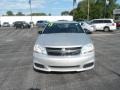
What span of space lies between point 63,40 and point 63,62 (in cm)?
85

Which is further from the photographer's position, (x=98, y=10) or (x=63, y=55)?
(x=98, y=10)

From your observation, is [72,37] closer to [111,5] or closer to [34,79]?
[34,79]

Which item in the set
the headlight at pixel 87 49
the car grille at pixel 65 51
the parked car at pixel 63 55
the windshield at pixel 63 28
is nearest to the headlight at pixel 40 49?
the parked car at pixel 63 55

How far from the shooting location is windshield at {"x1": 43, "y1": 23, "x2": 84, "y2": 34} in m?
10.1

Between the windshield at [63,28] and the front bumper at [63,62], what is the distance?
6.10 feet

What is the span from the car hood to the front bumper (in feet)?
1.18

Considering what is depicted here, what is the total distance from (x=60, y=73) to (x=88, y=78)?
3.19 feet

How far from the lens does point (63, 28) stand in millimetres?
10336

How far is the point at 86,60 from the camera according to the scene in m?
8.27

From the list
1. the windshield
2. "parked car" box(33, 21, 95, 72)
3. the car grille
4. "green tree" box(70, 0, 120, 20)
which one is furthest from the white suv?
"green tree" box(70, 0, 120, 20)

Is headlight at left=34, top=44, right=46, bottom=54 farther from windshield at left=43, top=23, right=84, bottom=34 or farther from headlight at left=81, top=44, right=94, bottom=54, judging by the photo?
windshield at left=43, top=23, right=84, bottom=34

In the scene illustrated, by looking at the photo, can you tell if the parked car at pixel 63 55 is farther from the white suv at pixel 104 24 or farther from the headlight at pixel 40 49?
the white suv at pixel 104 24

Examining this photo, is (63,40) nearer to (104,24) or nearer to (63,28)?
(63,28)

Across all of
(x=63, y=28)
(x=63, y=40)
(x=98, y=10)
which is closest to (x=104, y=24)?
(x=63, y=28)
